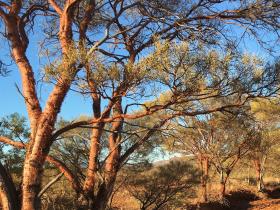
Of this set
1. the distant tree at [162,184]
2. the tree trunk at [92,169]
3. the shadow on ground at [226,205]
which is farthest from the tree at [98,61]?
the shadow on ground at [226,205]

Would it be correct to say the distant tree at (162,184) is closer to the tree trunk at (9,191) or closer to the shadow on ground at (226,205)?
the shadow on ground at (226,205)

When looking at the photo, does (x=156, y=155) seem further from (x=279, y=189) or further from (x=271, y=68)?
(x=279, y=189)

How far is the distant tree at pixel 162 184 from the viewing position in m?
15.4

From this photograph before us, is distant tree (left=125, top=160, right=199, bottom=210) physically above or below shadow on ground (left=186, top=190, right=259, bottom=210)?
above

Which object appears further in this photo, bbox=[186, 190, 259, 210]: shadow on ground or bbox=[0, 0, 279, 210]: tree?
bbox=[186, 190, 259, 210]: shadow on ground

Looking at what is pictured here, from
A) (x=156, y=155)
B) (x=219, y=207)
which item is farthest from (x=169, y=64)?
(x=219, y=207)

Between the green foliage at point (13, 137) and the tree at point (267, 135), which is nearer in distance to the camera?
the green foliage at point (13, 137)

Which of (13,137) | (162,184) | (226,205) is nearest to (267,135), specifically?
(226,205)

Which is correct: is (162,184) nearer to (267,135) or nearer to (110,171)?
(110,171)

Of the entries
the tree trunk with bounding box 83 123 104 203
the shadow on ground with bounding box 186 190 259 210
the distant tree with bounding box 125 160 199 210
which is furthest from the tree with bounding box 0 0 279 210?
the shadow on ground with bounding box 186 190 259 210

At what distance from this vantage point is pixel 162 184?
1577cm

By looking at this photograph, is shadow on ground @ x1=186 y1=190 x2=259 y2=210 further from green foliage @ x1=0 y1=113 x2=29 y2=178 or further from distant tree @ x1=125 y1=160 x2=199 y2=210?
green foliage @ x1=0 y1=113 x2=29 y2=178

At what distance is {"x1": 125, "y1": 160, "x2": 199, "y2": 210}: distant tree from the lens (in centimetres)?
1541

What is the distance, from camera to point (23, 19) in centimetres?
738
